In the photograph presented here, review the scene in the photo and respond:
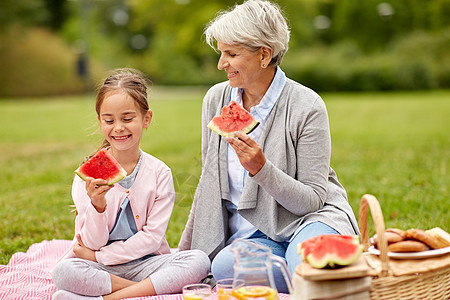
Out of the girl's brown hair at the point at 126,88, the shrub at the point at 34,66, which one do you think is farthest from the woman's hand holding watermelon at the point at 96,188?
the shrub at the point at 34,66

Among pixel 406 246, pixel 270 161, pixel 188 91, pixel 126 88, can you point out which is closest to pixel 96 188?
pixel 126 88

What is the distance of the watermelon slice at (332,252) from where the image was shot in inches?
102

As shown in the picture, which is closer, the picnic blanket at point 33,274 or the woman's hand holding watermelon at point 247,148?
the woman's hand holding watermelon at point 247,148

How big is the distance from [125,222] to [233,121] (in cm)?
97

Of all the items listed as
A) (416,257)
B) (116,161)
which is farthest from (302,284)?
(116,161)

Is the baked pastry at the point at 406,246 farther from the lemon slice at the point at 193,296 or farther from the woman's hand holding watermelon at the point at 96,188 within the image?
the woman's hand holding watermelon at the point at 96,188

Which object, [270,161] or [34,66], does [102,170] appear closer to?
[270,161]

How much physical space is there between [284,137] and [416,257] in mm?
1109

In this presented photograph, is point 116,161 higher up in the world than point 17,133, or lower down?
higher up

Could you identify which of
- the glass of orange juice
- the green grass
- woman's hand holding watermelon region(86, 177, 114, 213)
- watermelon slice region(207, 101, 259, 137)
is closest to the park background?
the green grass

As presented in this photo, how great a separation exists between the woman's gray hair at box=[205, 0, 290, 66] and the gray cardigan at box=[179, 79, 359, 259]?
0.33 meters

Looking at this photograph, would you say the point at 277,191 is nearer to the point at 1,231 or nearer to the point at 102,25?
the point at 1,231

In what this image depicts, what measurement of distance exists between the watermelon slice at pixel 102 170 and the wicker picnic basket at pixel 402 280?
1454mm

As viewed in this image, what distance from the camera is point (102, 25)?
50000 millimetres
